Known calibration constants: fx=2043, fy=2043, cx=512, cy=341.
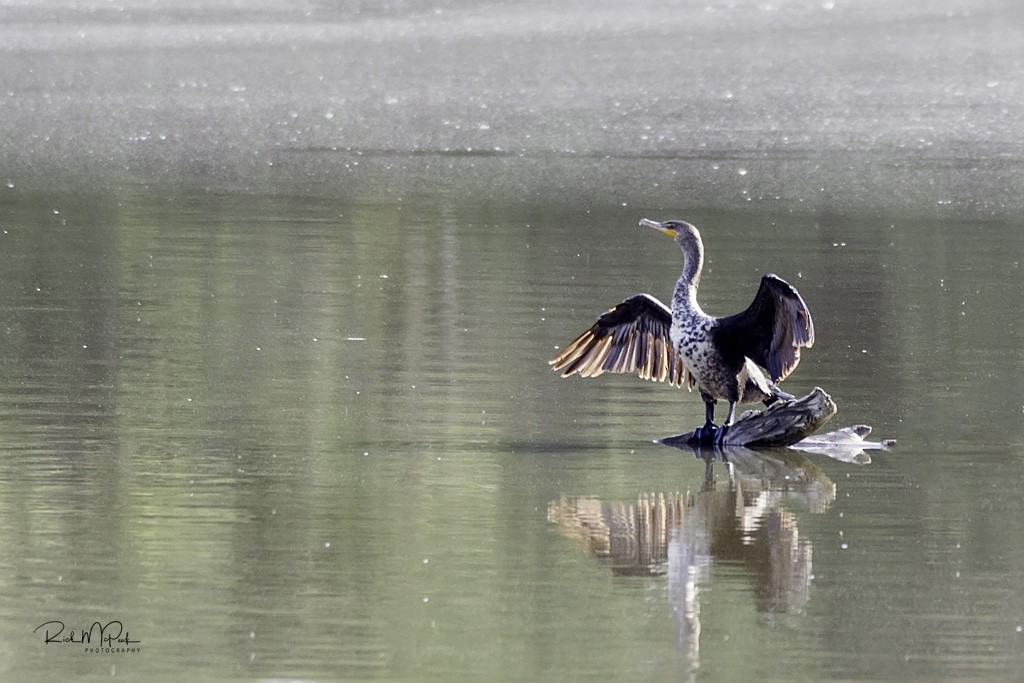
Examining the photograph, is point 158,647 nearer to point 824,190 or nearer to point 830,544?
point 830,544

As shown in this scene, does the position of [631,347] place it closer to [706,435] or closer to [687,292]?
[687,292]

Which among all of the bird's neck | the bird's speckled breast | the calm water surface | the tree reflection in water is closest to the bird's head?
the bird's neck

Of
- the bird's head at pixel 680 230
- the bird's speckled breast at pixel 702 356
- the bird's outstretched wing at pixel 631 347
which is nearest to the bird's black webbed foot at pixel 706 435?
the bird's speckled breast at pixel 702 356

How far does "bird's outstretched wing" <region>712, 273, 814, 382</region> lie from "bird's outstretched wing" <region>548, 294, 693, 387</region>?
60 centimetres

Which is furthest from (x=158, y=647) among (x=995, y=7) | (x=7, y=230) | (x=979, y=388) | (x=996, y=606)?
(x=995, y=7)

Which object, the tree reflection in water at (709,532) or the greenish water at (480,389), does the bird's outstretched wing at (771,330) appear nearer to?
the greenish water at (480,389)

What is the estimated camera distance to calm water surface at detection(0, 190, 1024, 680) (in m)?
5.98

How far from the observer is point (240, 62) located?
2933cm

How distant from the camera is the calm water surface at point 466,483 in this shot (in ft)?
19.6

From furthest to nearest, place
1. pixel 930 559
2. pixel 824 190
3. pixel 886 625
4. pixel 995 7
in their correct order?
pixel 995 7 < pixel 824 190 < pixel 930 559 < pixel 886 625

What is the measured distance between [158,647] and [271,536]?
1.30 meters

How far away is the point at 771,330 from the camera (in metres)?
9.14

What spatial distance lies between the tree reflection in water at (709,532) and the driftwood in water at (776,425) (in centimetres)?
39

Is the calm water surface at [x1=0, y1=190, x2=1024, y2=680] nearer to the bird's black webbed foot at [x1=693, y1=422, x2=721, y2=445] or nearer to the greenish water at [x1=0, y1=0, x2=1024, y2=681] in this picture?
the greenish water at [x1=0, y1=0, x2=1024, y2=681]
